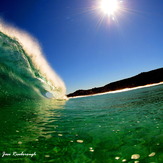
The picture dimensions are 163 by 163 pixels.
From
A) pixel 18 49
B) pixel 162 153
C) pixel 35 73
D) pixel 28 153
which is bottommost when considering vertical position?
pixel 162 153

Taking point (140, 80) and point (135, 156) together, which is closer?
point (135, 156)

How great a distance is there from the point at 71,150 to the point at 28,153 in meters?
1.18

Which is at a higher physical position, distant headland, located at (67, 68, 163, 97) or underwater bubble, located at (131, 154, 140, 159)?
distant headland, located at (67, 68, 163, 97)

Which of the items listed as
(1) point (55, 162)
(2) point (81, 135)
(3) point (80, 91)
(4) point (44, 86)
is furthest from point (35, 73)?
(3) point (80, 91)

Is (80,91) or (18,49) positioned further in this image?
(80,91)

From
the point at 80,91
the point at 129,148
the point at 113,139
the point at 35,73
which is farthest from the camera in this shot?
the point at 80,91

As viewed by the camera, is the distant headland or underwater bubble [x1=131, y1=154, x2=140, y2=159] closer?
underwater bubble [x1=131, y1=154, x2=140, y2=159]

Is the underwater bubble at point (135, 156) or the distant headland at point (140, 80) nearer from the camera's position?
the underwater bubble at point (135, 156)

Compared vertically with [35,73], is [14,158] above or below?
below

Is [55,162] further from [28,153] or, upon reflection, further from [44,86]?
[44,86]

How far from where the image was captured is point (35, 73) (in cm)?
2314

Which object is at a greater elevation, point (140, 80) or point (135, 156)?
point (140, 80)

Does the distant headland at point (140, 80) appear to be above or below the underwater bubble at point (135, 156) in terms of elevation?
above

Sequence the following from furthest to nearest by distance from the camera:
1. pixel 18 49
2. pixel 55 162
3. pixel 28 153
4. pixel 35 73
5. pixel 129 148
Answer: pixel 35 73, pixel 18 49, pixel 129 148, pixel 28 153, pixel 55 162
